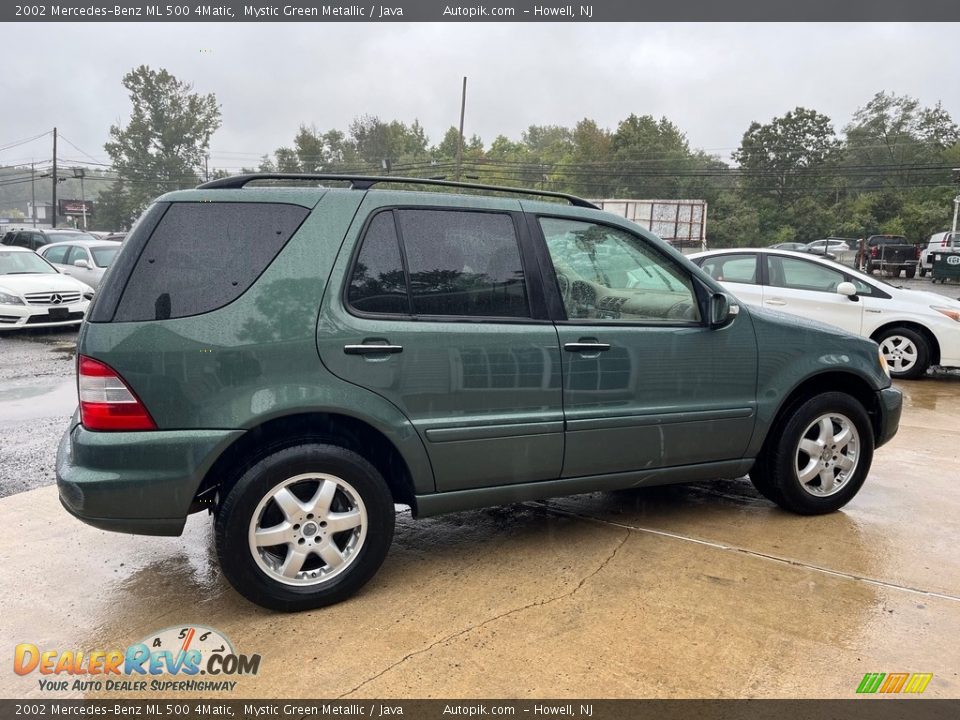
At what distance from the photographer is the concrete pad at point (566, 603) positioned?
2531 mm

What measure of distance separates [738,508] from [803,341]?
1079mm

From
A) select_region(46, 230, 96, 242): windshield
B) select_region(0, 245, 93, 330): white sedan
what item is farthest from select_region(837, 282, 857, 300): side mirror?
select_region(46, 230, 96, 242): windshield

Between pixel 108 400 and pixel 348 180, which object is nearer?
pixel 108 400

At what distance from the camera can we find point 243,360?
2.78 metres

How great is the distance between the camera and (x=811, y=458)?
13.2ft

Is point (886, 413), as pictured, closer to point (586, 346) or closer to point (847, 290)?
point (586, 346)

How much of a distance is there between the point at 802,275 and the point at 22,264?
41.4 ft

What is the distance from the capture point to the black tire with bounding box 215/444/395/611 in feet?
9.16

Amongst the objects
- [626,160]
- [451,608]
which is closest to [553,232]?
[451,608]

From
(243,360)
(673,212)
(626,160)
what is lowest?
(243,360)

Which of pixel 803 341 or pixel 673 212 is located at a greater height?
pixel 673 212

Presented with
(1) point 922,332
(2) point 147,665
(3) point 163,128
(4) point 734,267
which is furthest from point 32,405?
(3) point 163,128

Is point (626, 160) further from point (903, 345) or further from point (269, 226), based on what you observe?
point (269, 226)

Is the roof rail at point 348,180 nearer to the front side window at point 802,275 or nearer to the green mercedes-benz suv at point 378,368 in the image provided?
the green mercedes-benz suv at point 378,368
